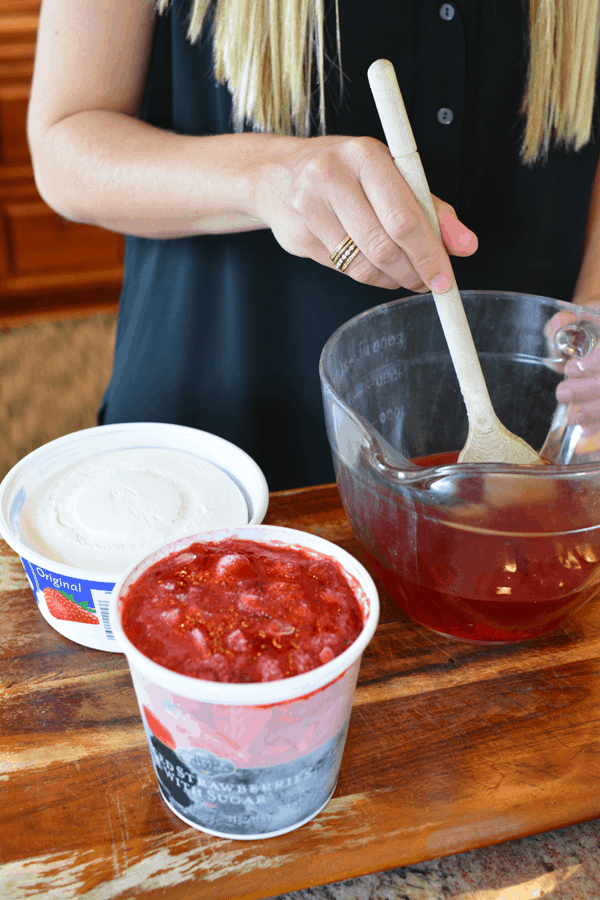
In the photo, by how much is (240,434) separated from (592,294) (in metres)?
0.54

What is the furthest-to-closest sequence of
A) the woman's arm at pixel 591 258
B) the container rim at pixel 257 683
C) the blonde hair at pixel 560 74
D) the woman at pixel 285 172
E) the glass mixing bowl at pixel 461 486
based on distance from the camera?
the woman's arm at pixel 591 258 < the blonde hair at pixel 560 74 < the woman at pixel 285 172 < the glass mixing bowl at pixel 461 486 < the container rim at pixel 257 683

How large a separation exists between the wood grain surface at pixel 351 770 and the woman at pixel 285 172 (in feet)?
1.17

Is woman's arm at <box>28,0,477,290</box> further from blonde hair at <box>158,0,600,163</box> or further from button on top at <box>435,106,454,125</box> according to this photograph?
button on top at <box>435,106,454,125</box>

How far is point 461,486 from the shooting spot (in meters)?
0.60

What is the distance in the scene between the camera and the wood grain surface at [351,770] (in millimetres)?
536

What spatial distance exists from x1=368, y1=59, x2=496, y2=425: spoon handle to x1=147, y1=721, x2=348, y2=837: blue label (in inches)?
13.7

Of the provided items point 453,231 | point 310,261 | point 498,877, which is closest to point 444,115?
point 310,261

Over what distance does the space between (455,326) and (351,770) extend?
0.40m

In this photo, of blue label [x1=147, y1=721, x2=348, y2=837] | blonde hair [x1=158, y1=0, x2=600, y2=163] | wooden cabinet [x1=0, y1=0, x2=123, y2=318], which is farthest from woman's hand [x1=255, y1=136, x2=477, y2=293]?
wooden cabinet [x1=0, y1=0, x2=123, y2=318]

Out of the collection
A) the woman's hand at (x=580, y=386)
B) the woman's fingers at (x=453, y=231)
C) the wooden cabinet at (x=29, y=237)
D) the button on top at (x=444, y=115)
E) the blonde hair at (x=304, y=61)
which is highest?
the blonde hair at (x=304, y=61)

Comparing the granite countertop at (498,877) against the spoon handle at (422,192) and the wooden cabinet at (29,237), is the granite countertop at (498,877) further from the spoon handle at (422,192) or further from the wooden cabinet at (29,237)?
the wooden cabinet at (29,237)

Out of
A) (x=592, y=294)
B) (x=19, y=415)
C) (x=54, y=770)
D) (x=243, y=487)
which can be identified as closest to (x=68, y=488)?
(x=243, y=487)

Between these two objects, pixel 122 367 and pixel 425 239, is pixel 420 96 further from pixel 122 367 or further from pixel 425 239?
pixel 122 367

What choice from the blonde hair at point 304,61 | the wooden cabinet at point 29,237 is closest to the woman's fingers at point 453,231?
the blonde hair at point 304,61
